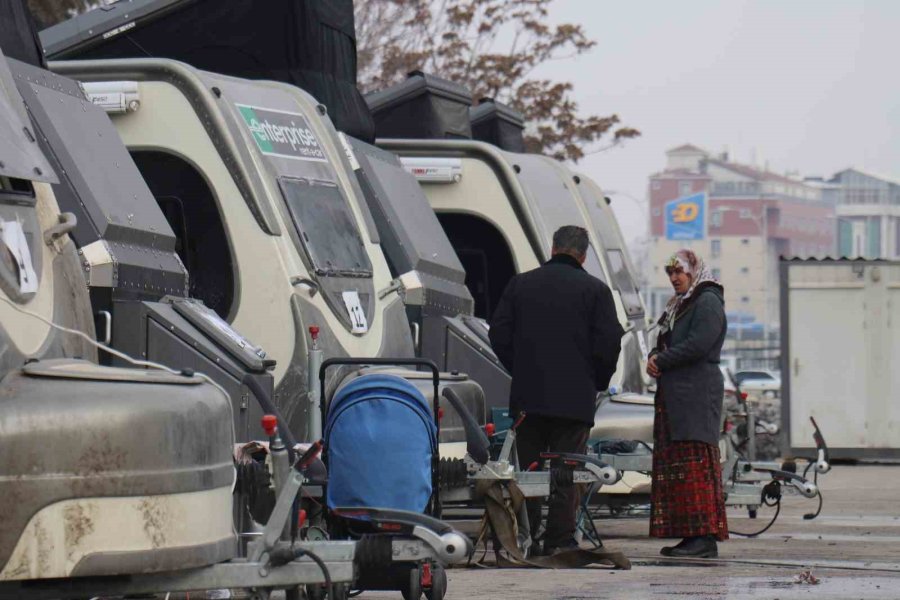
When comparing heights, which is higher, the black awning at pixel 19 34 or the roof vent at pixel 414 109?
the roof vent at pixel 414 109

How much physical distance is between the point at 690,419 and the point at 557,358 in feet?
3.41

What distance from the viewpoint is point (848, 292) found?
23219 mm

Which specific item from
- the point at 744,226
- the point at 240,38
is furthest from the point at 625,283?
the point at 744,226

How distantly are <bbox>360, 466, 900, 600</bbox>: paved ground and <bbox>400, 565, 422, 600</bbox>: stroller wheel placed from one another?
1.29m

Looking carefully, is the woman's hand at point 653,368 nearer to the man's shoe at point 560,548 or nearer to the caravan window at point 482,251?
the man's shoe at point 560,548

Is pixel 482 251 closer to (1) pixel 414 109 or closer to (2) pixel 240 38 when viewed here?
(1) pixel 414 109

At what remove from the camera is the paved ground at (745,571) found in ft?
29.9

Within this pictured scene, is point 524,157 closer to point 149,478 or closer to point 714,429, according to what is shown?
point 714,429

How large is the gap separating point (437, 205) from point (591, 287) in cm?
470

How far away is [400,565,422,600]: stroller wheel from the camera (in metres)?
7.25

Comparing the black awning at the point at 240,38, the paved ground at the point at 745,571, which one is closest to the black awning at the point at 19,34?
the paved ground at the point at 745,571

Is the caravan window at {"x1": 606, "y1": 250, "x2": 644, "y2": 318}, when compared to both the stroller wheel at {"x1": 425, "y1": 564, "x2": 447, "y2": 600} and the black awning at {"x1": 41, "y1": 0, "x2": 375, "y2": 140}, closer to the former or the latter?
the black awning at {"x1": 41, "y1": 0, "x2": 375, "y2": 140}

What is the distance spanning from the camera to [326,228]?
10.9 metres

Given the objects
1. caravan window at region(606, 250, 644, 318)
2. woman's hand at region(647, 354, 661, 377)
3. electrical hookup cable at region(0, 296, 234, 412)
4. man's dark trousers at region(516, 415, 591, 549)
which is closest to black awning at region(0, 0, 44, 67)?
electrical hookup cable at region(0, 296, 234, 412)
